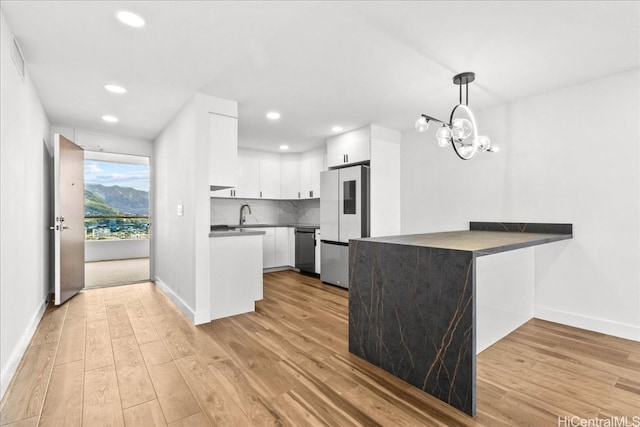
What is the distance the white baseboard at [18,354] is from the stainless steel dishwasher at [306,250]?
358cm

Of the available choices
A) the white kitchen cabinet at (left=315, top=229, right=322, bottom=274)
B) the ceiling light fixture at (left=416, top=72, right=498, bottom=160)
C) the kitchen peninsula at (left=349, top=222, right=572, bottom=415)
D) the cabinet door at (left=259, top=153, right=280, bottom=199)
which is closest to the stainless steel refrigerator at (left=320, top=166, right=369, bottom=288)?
the white kitchen cabinet at (left=315, top=229, right=322, bottom=274)

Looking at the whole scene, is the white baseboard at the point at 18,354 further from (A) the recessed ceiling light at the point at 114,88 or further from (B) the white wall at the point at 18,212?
(A) the recessed ceiling light at the point at 114,88

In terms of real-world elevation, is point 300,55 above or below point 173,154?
above

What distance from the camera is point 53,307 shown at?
12.0 ft

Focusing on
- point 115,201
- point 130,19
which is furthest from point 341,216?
point 115,201

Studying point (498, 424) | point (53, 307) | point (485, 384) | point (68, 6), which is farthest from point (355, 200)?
point (53, 307)

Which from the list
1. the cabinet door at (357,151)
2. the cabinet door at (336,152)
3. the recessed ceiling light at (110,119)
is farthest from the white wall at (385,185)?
the recessed ceiling light at (110,119)

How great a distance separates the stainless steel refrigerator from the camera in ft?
14.4

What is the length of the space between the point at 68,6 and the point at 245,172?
13.0 ft

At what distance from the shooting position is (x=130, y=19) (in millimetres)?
1977

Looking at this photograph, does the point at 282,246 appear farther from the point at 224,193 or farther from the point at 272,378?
the point at 272,378

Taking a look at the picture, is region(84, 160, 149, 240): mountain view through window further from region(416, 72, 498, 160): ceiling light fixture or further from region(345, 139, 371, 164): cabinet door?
region(416, 72, 498, 160): ceiling light fixture

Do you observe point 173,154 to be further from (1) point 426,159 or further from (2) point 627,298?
(2) point 627,298

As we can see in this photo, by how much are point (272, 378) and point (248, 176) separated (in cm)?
430
